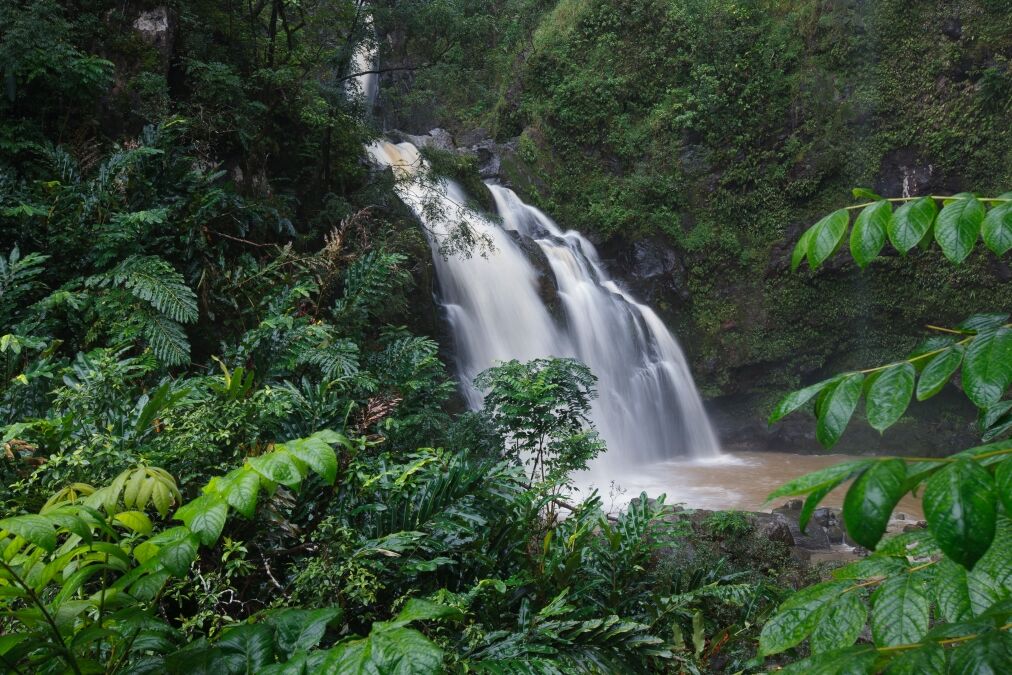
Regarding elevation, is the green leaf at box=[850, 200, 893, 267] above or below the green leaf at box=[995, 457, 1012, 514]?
above

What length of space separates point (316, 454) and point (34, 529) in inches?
22.1

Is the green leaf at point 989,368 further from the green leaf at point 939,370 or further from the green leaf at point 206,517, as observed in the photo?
the green leaf at point 206,517

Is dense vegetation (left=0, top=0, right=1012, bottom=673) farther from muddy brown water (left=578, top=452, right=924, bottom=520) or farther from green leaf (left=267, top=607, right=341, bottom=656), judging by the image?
muddy brown water (left=578, top=452, right=924, bottom=520)

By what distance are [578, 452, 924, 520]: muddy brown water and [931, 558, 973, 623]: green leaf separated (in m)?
7.08

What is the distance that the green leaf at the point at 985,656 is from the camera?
0.70 m

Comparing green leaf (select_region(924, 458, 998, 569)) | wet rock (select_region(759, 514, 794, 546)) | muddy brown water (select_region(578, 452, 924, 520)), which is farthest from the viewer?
muddy brown water (select_region(578, 452, 924, 520))

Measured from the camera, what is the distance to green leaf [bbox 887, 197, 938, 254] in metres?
1.07

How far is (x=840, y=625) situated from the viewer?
0.90m

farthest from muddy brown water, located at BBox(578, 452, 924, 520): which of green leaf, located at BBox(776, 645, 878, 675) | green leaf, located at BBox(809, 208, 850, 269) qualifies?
green leaf, located at BBox(776, 645, 878, 675)

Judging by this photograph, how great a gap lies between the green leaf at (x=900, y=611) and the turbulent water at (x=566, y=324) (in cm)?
739

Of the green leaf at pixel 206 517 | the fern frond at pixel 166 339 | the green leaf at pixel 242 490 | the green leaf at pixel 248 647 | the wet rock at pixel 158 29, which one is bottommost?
the green leaf at pixel 248 647

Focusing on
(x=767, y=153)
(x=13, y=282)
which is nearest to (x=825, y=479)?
(x=13, y=282)

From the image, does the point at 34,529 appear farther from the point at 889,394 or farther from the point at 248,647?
the point at 889,394

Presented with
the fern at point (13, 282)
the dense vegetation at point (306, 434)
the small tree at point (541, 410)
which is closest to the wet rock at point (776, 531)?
the dense vegetation at point (306, 434)
